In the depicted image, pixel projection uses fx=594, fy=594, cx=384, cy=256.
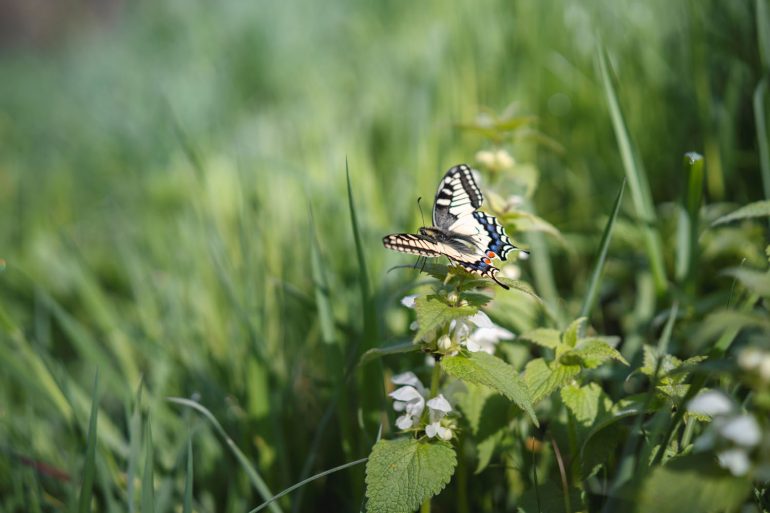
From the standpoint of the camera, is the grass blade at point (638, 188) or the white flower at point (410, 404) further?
the grass blade at point (638, 188)

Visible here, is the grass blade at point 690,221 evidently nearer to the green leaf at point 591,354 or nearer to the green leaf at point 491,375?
the green leaf at point 591,354

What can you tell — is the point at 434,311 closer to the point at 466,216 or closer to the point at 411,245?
the point at 411,245

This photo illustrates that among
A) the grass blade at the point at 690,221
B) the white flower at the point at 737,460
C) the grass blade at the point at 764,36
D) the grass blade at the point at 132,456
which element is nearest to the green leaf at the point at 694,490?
the white flower at the point at 737,460

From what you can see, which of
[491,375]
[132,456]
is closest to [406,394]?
[491,375]

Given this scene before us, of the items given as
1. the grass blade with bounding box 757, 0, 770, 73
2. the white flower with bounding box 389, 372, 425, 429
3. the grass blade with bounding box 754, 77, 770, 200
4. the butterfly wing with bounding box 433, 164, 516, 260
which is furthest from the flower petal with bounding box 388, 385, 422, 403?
the grass blade with bounding box 757, 0, 770, 73

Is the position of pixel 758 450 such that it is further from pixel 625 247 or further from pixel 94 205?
pixel 94 205

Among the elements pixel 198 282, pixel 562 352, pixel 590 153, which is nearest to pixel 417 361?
pixel 562 352
